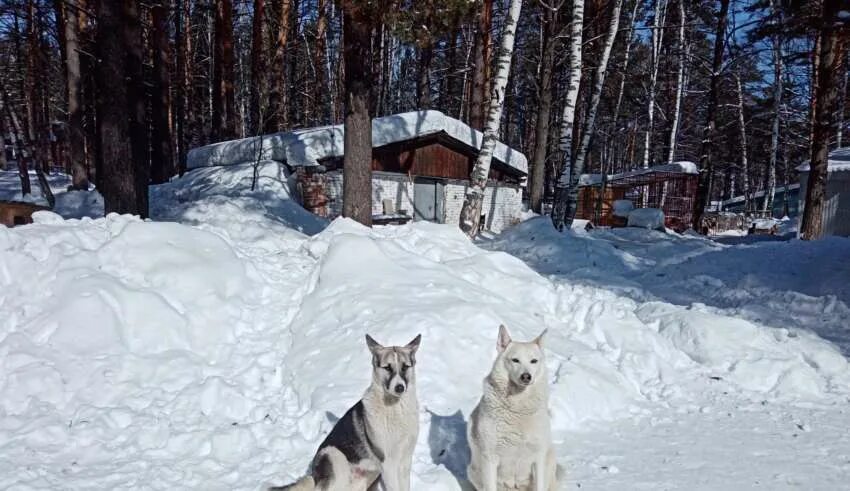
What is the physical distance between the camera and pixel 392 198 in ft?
55.3

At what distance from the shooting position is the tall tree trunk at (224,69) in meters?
19.2

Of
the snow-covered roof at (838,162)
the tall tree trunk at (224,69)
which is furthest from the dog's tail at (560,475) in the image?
the tall tree trunk at (224,69)

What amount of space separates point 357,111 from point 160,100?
12435 mm

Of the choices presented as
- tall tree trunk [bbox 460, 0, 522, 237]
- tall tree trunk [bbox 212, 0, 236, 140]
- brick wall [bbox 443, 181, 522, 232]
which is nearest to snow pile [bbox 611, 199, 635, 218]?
brick wall [bbox 443, 181, 522, 232]

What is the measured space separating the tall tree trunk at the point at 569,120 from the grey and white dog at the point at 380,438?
11309 mm

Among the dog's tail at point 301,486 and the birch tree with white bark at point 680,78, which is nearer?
Result: the dog's tail at point 301,486

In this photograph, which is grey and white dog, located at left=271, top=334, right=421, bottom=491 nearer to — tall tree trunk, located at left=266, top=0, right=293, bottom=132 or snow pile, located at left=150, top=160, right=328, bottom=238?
snow pile, located at left=150, top=160, right=328, bottom=238

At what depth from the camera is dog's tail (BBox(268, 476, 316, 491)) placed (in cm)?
342

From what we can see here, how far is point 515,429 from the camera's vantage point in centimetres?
373

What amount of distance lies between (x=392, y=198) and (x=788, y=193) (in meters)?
32.6

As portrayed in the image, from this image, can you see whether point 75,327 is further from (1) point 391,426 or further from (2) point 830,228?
(2) point 830,228

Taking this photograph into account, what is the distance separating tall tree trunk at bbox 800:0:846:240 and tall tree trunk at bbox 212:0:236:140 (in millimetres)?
19514

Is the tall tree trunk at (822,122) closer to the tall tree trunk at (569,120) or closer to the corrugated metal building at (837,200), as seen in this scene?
the corrugated metal building at (837,200)

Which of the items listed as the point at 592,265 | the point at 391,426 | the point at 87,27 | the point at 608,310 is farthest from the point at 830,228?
the point at 87,27
